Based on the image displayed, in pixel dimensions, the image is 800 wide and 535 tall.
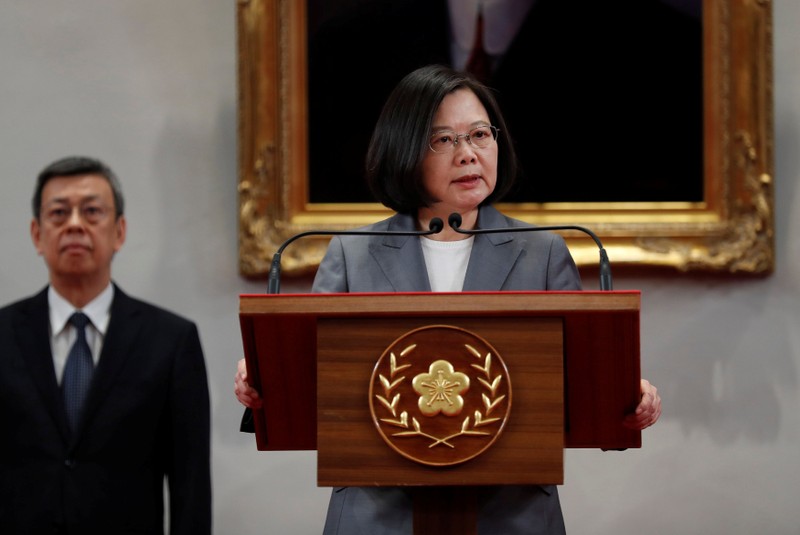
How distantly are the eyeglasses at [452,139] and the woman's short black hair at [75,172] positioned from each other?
1637 mm

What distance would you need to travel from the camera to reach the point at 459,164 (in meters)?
2.39

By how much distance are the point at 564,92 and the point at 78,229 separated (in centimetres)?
189


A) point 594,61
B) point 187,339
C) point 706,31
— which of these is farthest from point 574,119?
point 187,339

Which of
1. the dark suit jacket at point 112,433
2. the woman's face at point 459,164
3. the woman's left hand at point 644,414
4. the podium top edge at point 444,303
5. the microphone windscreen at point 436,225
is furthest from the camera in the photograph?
the dark suit jacket at point 112,433

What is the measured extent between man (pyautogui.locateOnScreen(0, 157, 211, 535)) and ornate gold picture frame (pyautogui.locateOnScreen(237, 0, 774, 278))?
0.70 meters

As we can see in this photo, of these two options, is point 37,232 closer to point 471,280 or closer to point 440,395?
point 471,280

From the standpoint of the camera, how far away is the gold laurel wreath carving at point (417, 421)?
6.09 feet

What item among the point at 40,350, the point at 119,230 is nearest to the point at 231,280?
the point at 119,230

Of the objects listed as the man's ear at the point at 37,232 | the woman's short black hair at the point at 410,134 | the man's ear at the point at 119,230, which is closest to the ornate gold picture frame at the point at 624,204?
the man's ear at the point at 119,230

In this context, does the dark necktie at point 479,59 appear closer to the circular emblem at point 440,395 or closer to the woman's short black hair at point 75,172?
the woman's short black hair at point 75,172

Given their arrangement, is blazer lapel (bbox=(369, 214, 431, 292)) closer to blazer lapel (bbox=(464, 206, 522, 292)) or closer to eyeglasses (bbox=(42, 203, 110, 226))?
blazer lapel (bbox=(464, 206, 522, 292))

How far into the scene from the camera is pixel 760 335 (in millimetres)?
4020

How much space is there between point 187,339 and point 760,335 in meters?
2.14

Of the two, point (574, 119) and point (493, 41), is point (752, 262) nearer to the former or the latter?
point (574, 119)
